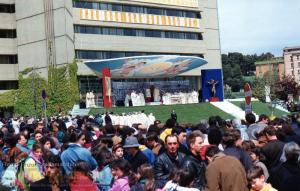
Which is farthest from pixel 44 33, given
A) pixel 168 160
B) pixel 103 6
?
pixel 168 160

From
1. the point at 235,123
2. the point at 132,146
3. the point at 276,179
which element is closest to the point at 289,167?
the point at 276,179

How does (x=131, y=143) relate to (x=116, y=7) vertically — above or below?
below

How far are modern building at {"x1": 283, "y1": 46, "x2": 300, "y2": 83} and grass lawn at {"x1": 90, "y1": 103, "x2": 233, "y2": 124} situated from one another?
9150 centimetres

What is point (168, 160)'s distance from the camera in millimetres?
7605

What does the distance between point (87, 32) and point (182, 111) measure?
1830cm

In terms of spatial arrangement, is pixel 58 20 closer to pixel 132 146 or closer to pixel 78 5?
pixel 78 5

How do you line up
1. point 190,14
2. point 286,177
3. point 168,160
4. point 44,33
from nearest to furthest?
point 286,177
point 168,160
point 44,33
point 190,14

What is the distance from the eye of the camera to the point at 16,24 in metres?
58.4

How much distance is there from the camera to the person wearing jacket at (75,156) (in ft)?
27.7

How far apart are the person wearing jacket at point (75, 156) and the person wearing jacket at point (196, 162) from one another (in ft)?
5.33

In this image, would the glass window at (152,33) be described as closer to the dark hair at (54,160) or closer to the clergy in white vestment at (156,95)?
the clergy in white vestment at (156,95)

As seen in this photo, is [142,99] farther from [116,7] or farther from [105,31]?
[116,7]

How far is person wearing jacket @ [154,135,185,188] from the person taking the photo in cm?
741

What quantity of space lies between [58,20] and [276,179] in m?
48.0
